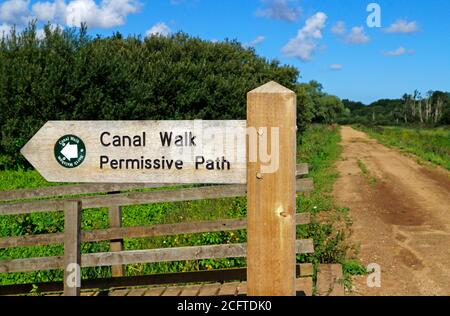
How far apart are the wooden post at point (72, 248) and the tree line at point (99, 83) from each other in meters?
17.5

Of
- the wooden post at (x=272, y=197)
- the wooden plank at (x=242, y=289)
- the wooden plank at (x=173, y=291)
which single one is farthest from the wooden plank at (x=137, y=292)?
the wooden post at (x=272, y=197)

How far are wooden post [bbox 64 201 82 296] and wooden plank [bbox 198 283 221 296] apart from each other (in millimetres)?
2216

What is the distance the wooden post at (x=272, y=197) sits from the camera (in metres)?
2.43

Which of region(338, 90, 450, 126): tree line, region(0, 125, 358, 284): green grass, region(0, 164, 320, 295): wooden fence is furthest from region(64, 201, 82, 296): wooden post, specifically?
region(338, 90, 450, 126): tree line

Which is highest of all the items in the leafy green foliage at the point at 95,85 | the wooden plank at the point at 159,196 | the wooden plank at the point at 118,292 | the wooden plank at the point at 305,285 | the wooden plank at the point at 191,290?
the leafy green foliage at the point at 95,85

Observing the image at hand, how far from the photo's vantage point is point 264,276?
2.49 meters

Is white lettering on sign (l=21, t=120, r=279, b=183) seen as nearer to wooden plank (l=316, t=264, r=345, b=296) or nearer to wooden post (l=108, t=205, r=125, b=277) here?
wooden post (l=108, t=205, r=125, b=277)

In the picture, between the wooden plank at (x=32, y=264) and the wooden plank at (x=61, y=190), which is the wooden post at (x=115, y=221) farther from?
the wooden plank at (x=32, y=264)

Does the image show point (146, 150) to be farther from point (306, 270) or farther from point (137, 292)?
point (306, 270)

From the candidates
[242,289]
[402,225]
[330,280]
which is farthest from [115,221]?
[402,225]

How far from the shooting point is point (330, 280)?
5.68 meters
